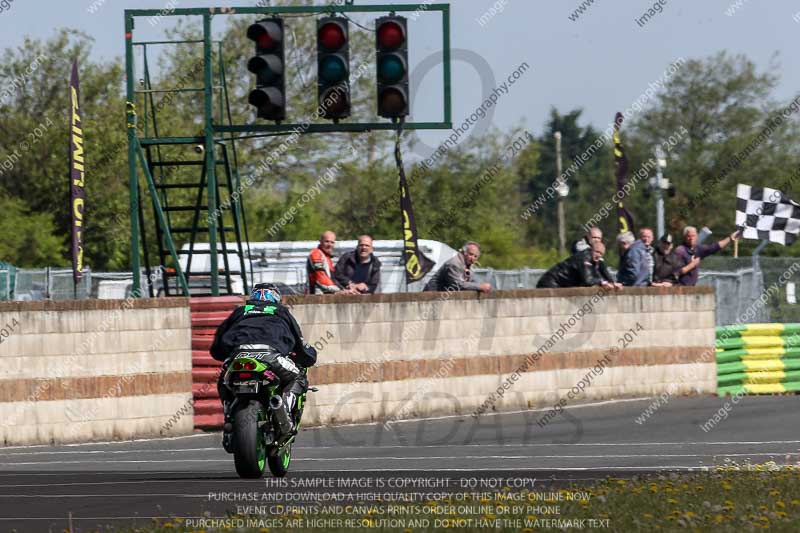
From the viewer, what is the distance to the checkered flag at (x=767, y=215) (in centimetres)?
2342

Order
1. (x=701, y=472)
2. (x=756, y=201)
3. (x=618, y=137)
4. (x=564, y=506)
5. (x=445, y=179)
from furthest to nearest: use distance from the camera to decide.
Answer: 1. (x=445, y=179)
2. (x=618, y=137)
3. (x=756, y=201)
4. (x=701, y=472)
5. (x=564, y=506)

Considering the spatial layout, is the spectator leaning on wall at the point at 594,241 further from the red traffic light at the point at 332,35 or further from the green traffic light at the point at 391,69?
the red traffic light at the point at 332,35

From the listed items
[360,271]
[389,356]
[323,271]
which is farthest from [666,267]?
[323,271]

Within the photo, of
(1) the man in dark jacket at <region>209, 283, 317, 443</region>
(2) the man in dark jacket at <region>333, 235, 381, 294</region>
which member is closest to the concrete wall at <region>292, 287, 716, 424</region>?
(2) the man in dark jacket at <region>333, 235, 381, 294</region>

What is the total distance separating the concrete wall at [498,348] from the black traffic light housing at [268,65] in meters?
2.67

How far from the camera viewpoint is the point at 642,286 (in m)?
20.4

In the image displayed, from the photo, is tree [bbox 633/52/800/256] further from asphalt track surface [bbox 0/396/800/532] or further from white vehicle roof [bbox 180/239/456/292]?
asphalt track surface [bbox 0/396/800/532]

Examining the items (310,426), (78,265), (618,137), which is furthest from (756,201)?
(78,265)

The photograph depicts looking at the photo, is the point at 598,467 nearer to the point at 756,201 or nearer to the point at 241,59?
the point at 756,201

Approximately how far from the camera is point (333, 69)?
15664 millimetres

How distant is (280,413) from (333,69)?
205 inches

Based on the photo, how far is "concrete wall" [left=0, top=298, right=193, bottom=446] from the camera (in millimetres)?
Result: 15414

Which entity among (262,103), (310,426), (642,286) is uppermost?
(262,103)

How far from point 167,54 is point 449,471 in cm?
3943
